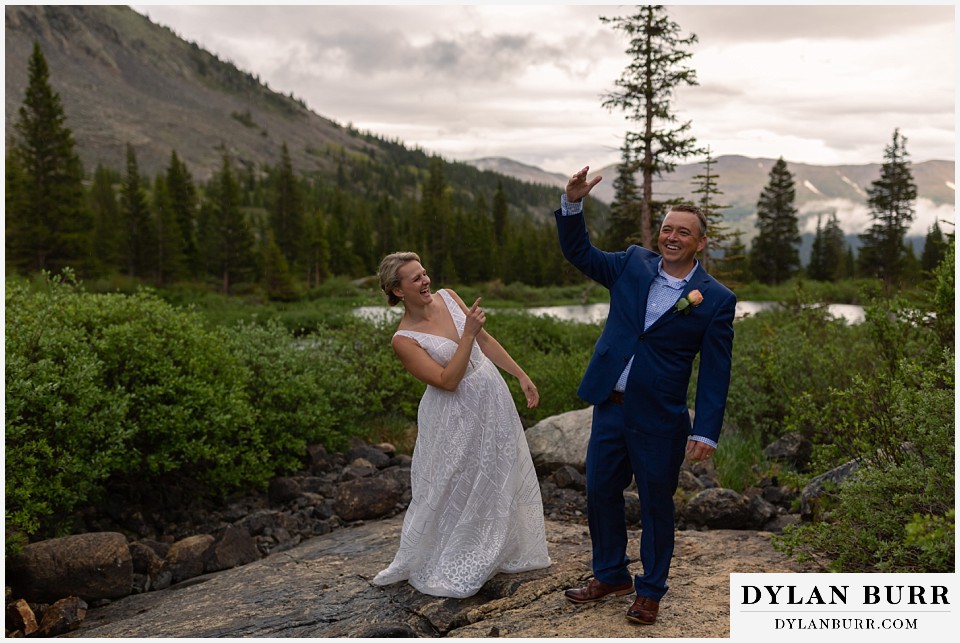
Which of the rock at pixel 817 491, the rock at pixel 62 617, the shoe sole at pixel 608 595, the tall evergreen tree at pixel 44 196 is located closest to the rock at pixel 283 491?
the rock at pixel 62 617

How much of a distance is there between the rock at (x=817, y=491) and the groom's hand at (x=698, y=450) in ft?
9.11

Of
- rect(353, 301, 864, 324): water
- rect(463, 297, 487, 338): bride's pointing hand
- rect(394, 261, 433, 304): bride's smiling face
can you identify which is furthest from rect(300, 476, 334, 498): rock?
rect(353, 301, 864, 324): water

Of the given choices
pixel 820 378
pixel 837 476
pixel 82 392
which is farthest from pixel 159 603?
pixel 820 378

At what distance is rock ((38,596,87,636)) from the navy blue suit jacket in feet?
14.8

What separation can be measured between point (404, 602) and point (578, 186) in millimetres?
2914

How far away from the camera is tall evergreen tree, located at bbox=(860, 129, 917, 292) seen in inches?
2090

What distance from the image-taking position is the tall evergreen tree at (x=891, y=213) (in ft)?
174

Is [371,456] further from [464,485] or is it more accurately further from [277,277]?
[277,277]

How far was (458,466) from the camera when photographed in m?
5.18

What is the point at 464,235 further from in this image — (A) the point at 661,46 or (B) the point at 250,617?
(B) the point at 250,617

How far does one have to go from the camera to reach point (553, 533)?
22.0 feet

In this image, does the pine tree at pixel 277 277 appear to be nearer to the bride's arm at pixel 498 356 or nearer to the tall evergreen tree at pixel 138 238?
the tall evergreen tree at pixel 138 238

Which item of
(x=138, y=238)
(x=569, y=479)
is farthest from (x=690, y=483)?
(x=138, y=238)

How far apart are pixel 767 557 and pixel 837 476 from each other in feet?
5.08
